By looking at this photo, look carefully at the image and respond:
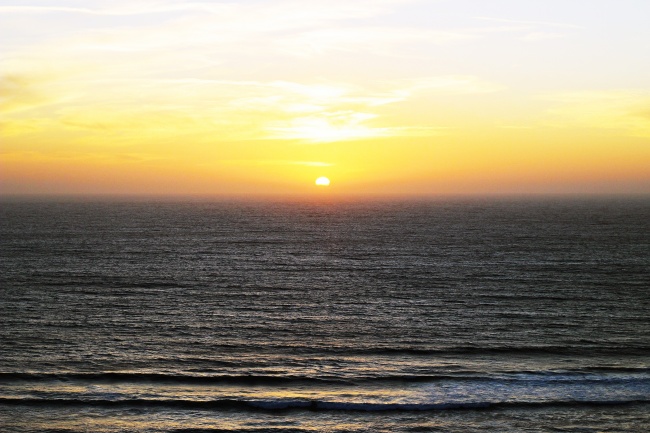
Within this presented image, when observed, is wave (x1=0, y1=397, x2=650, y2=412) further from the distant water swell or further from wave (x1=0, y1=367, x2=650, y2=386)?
wave (x1=0, y1=367, x2=650, y2=386)

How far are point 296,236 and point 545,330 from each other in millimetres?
82775

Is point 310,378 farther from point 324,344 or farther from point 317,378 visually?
point 324,344

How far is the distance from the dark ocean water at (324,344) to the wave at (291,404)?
0.10 m

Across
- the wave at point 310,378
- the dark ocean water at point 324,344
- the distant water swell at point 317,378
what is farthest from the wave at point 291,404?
the wave at point 310,378

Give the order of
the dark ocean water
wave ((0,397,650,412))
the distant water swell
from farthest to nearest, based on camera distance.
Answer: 1. the distant water swell
2. wave ((0,397,650,412))
3. the dark ocean water

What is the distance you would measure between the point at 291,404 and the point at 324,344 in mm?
11150

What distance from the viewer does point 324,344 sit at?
43031 mm

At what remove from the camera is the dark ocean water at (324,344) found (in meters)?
31.2

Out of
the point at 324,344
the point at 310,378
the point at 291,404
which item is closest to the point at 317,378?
the point at 310,378

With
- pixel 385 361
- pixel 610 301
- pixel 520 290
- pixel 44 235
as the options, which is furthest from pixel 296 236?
pixel 385 361

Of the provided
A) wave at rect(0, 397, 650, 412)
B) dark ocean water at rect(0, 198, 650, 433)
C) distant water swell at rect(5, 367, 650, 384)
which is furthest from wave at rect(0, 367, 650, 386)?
wave at rect(0, 397, 650, 412)

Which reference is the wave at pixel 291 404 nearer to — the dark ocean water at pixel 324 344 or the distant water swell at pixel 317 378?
the dark ocean water at pixel 324 344

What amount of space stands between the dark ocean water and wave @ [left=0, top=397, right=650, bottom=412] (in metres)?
0.10

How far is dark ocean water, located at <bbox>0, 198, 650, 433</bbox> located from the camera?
31.2 metres
